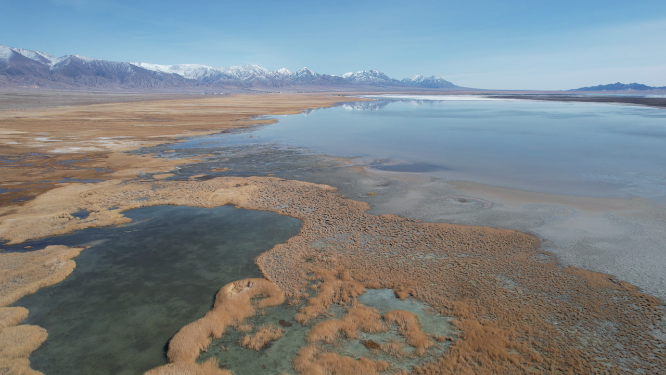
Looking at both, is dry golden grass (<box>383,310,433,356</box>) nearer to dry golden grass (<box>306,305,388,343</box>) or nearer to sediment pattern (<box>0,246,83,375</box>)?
dry golden grass (<box>306,305,388,343</box>)

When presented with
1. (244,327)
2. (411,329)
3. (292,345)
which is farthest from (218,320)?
(411,329)

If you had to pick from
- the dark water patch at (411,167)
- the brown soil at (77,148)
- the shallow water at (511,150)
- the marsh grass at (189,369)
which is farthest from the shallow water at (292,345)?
the brown soil at (77,148)

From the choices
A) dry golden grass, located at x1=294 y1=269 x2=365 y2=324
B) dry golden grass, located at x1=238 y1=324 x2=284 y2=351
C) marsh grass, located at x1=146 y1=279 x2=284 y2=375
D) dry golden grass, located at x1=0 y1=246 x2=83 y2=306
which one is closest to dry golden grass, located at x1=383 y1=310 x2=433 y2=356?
dry golden grass, located at x1=294 y1=269 x2=365 y2=324

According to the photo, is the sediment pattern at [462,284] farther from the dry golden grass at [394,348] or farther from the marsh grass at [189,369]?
the dry golden grass at [394,348]

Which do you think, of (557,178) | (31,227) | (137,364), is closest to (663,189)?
(557,178)

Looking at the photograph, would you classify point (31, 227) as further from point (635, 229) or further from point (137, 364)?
point (635, 229)
